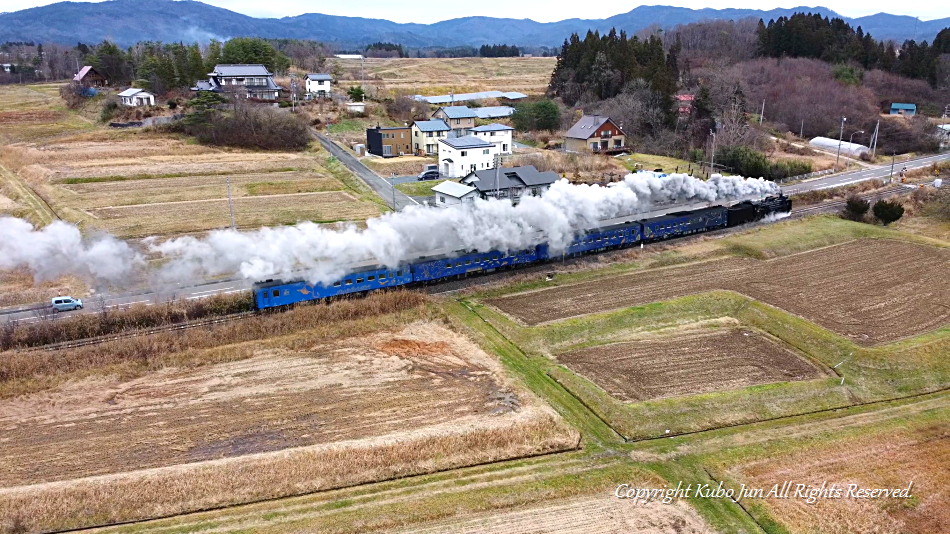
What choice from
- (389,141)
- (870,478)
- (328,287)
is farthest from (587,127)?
(870,478)

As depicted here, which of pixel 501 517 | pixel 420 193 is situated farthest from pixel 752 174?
pixel 501 517

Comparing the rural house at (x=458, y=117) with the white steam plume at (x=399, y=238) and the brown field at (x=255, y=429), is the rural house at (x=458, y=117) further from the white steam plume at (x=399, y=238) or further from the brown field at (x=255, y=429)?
the brown field at (x=255, y=429)

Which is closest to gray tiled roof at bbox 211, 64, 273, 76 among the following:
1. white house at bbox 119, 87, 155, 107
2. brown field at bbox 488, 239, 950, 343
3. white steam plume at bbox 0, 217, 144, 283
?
white house at bbox 119, 87, 155, 107

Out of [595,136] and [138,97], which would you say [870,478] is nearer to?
[595,136]

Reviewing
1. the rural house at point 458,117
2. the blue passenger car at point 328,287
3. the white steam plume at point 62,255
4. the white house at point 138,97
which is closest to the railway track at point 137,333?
the blue passenger car at point 328,287

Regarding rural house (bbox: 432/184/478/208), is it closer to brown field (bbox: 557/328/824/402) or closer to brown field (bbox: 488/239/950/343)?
brown field (bbox: 488/239/950/343)
